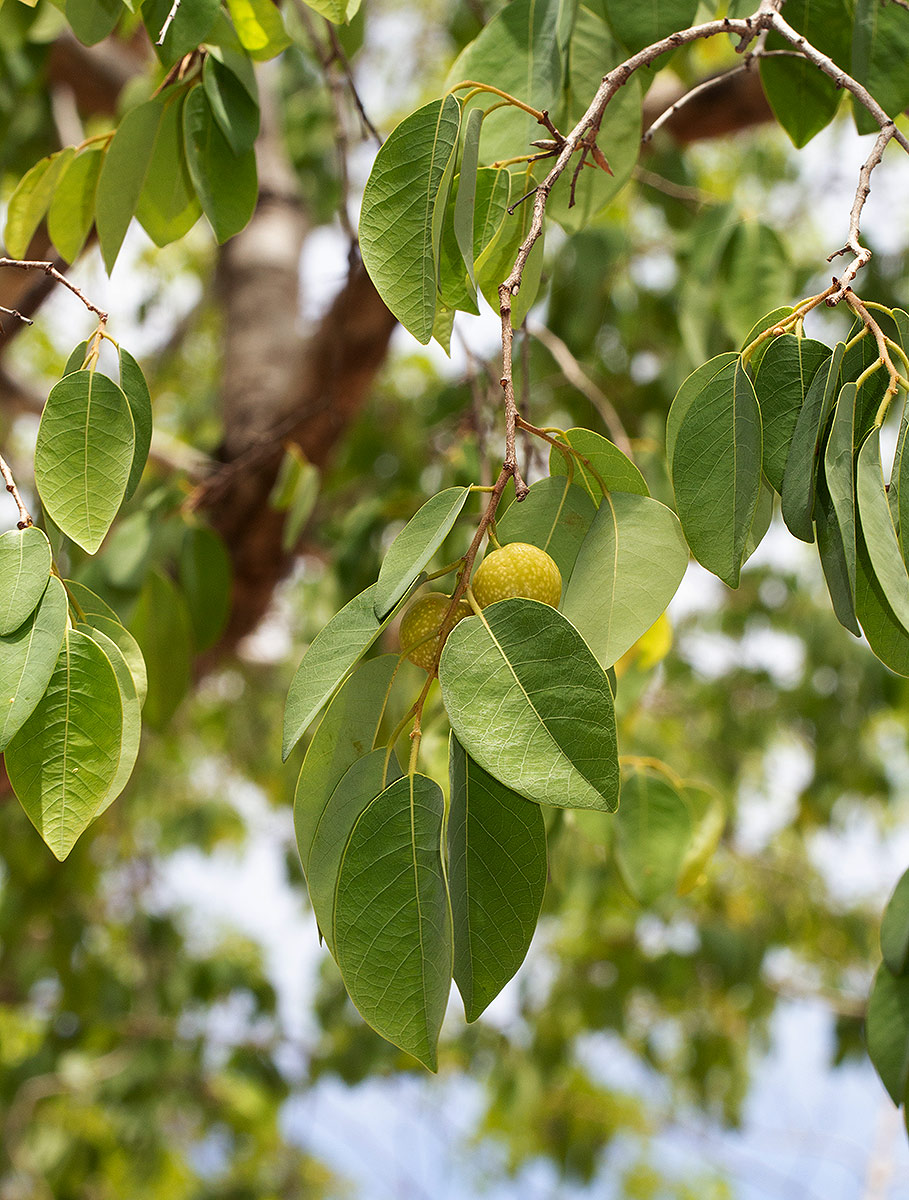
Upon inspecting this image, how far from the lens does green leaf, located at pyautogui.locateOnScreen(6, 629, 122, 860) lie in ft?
1.69

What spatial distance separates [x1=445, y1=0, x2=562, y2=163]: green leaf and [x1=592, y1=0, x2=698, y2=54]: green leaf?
0.13ft

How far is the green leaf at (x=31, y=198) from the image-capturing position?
2.68 ft

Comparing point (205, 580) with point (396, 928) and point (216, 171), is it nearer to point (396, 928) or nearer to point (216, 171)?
point (216, 171)

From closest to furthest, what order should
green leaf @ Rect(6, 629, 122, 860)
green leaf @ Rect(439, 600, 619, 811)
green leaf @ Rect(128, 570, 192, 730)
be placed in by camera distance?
green leaf @ Rect(439, 600, 619, 811)
green leaf @ Rect(6, 629, 122, 860)
green leaf @ Rect(128, 570, 192, 730)

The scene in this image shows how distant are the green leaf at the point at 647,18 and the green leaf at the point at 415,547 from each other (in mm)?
409

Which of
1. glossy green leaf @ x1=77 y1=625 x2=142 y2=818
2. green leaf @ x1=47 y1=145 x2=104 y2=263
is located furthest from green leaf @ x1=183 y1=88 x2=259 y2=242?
glossy green leaf @ x1=77 y1=625 x2=142 y2=818

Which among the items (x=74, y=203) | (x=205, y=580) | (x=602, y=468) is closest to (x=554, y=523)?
(x=602, y=468)

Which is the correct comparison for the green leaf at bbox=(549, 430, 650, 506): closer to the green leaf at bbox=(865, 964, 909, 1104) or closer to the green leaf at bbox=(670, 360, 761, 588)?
the green leaf at bbox=(670, 360, 761, 588)

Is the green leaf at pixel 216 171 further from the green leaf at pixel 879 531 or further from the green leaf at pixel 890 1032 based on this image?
the green leaf at pixel 890 1032

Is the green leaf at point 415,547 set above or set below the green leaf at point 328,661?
above

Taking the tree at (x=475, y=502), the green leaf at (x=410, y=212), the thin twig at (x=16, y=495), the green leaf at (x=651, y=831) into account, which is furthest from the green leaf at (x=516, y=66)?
the green leaf at (x=651, y=831)

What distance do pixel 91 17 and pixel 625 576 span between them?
48 centimetres

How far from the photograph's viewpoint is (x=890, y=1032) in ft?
2.17

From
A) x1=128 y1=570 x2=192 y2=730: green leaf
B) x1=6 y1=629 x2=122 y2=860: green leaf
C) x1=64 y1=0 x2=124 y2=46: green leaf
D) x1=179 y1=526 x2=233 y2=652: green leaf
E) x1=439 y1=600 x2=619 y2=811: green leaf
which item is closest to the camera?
x1=439 y1=600 x2=619 y2=811: green leaf
